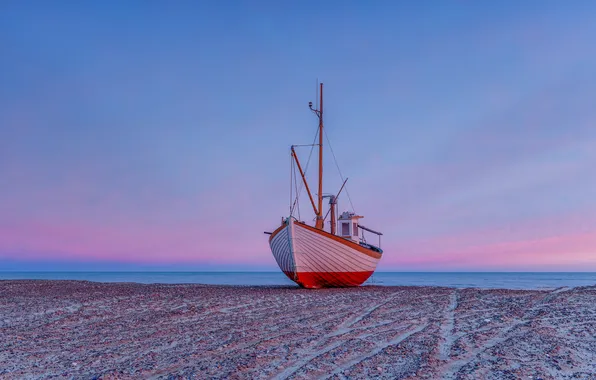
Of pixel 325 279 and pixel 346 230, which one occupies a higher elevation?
pixel 346 230

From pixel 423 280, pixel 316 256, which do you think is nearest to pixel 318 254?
pixel 316 256

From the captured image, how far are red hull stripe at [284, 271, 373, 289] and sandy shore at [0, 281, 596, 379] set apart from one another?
34.8 ft

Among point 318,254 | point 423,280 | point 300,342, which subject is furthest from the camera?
point 423,280

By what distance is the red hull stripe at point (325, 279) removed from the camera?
25.2 m

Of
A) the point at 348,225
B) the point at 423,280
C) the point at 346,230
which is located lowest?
the point at 423,280

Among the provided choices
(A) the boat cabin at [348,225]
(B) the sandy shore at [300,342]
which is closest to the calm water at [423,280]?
(A) the boat cabin at [348,225]

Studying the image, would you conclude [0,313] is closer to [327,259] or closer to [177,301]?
[177,301]

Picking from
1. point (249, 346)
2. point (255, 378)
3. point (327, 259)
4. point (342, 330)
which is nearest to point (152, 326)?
point (249, 346)

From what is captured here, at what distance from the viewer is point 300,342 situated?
838 cm

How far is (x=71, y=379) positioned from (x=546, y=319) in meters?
11.0

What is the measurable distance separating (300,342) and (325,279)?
A: 17542mm

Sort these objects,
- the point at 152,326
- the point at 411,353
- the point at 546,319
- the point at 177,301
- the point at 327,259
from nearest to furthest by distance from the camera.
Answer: the point at 411,353
the point at 152,326
the point at 546,319
the point at 177,301
the point at 327,259

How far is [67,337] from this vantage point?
9.40m

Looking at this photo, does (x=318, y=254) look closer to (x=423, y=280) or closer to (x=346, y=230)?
(x=346, y=230)
